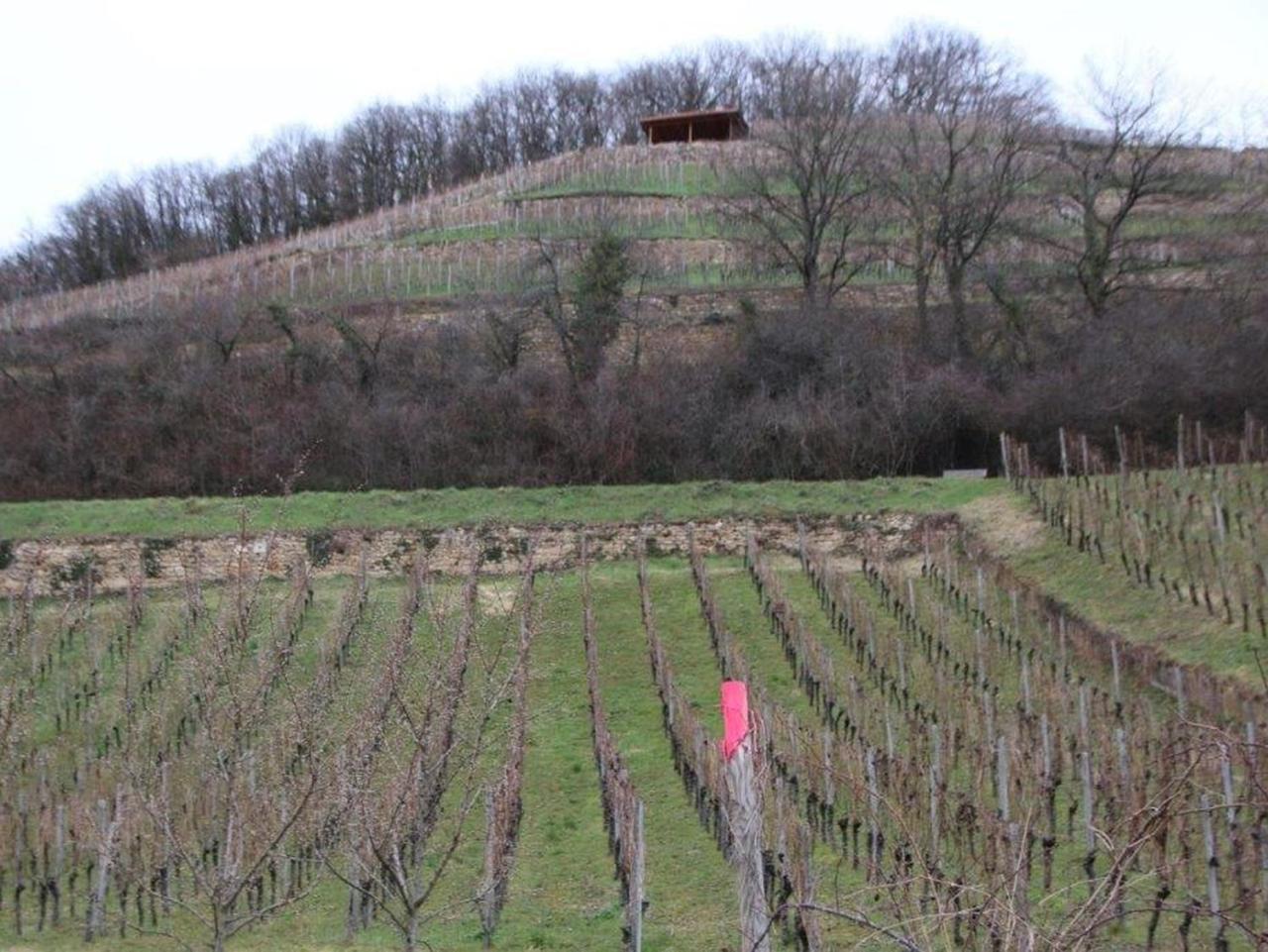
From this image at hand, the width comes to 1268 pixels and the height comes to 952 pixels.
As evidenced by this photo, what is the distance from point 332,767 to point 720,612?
1127cm

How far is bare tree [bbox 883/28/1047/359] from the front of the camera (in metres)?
36.9

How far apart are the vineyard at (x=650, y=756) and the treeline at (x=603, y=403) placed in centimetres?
645

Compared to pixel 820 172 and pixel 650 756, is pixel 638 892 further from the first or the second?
pixel 820 172

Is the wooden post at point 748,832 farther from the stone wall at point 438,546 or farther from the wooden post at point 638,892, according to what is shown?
the stone wall at point 438,546

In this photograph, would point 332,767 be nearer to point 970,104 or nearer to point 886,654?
point 886,654

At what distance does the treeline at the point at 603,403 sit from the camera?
30906 millimetres

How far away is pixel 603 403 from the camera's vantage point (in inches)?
1302

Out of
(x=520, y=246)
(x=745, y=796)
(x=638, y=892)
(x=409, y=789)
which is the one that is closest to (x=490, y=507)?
(x=638, y=892)

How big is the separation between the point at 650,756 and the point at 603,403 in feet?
55.8

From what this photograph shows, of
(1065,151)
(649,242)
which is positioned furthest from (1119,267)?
(649,242)

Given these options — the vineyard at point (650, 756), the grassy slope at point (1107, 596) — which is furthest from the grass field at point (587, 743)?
the grassy slope at point (1107, 596)

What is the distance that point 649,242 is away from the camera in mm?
45812

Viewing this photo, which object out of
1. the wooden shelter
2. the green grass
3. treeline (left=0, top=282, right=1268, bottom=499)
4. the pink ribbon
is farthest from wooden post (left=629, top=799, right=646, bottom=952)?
the wooden shelter

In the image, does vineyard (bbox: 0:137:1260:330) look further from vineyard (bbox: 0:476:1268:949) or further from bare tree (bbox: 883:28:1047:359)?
vineyard (bbox: 0:476:1268:949)
